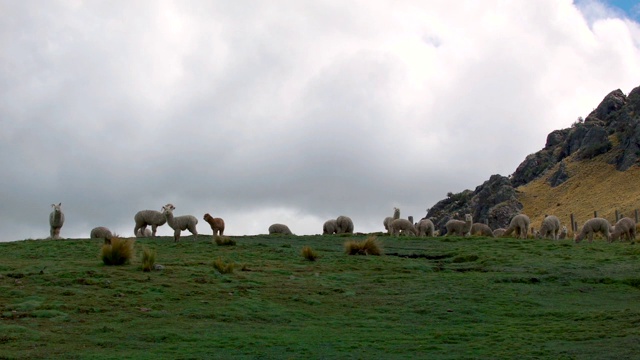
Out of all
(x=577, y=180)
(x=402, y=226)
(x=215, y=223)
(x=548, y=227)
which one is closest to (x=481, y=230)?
Result: (x=548, y=227)

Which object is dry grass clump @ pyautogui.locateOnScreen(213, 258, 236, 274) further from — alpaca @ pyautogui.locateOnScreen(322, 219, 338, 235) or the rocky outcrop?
the rocky outcrop

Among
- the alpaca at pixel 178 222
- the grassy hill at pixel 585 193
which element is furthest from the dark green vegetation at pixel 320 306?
the grassy hill at pixel 585 193

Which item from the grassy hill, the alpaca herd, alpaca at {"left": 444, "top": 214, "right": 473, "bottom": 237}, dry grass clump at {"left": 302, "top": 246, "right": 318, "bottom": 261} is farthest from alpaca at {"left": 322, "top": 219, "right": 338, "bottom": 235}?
the grassy hill

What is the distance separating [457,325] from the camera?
1605 centimetres

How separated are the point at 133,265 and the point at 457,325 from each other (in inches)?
387

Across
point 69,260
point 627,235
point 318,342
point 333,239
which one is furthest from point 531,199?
point 318,342

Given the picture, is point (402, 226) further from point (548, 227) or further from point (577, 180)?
point (577, 180)

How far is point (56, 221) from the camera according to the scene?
117 feet

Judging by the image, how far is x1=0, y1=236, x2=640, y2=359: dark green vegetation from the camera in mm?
13555

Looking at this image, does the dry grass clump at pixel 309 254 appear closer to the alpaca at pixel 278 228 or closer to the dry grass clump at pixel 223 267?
the dry grass clump at pixel 223 267

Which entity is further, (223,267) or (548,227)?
(548,227)

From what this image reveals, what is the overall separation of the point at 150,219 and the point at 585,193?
74.4 m

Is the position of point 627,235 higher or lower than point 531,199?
lower

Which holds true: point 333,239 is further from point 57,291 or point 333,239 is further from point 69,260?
point 57,291
